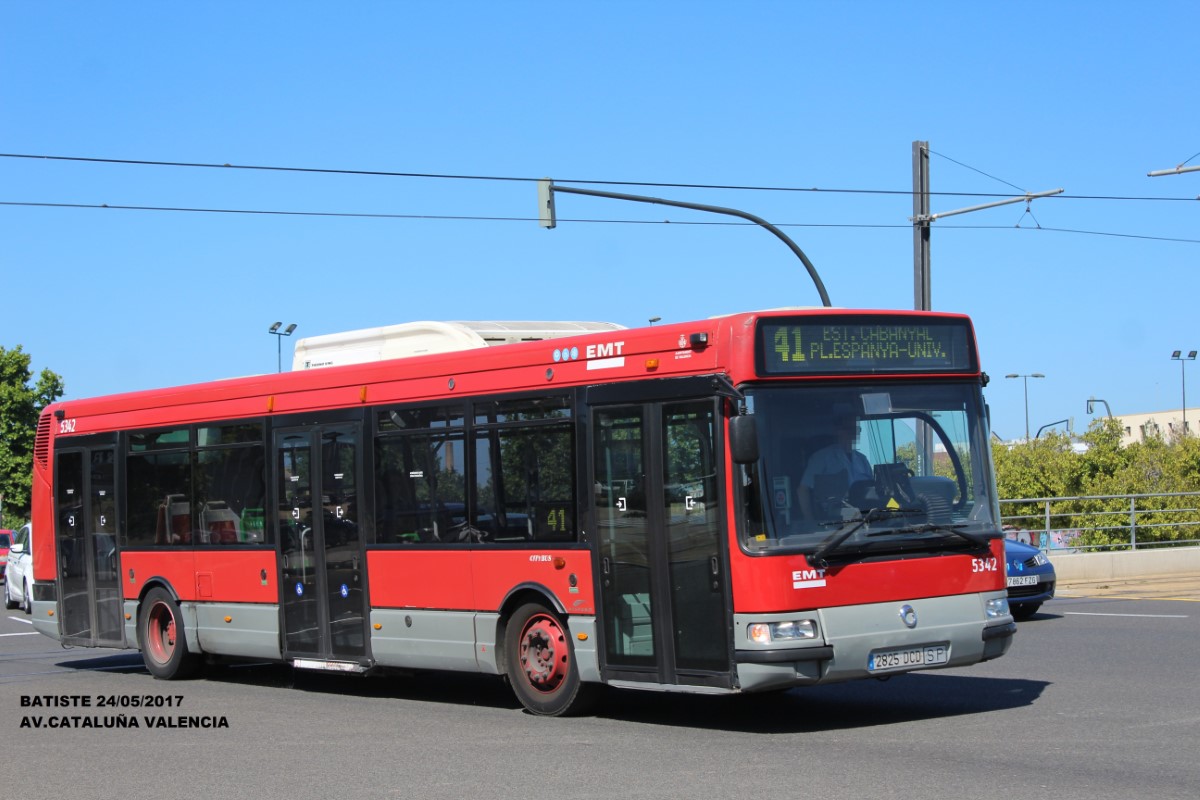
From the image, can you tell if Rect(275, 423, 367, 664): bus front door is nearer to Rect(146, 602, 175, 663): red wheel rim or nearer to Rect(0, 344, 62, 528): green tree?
Rect(146, 602, 175, 663): red wheel rim

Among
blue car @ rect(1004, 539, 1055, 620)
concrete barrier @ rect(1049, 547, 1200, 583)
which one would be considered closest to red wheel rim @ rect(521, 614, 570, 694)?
blue car @ rect(1004, 539, 1055, 620)

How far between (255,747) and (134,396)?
7.26 m

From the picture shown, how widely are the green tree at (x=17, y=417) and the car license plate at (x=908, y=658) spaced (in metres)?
63.1

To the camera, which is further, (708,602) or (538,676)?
(538,676)

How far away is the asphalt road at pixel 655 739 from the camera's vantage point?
8.53 m

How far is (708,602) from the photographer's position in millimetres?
10430

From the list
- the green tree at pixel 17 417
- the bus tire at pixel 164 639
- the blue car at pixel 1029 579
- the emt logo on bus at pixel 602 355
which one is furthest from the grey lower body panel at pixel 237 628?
the green tree at pixel 17 417

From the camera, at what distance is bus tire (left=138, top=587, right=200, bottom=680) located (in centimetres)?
1594

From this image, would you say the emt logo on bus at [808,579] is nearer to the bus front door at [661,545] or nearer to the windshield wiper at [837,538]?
the windshield wiper at [837,538]

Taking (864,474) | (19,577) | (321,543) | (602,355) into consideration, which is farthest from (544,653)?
(19,577)

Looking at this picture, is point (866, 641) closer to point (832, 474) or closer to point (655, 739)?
point (832, 474)

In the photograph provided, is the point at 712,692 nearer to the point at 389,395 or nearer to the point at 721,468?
the point at 721,468

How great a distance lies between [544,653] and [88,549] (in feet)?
24.9

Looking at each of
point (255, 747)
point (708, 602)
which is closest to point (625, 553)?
point (708, 602)
